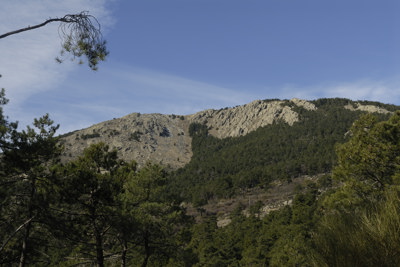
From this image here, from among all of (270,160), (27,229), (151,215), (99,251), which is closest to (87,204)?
(99,251)

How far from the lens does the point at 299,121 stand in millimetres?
198625

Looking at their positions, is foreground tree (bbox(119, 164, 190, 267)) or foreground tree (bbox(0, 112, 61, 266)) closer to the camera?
foreground tree (bbox(0, 112, 61, 266))

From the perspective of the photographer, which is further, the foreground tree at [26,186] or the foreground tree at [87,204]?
the foreground tree at [87,204]

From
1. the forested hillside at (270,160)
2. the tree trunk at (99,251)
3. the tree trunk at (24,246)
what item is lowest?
the tree trunk at (99,251)

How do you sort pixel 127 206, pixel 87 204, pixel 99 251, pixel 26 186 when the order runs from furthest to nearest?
pixel 127 206
pixel 99 251
pixel 87 204
pixel 26 186

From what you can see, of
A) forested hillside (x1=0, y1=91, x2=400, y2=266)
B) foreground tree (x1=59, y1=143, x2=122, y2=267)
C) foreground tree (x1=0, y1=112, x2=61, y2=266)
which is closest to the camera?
forested hillside (x1=0, y1=91, x2=400, y2=266)

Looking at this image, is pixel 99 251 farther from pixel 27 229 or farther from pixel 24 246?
pixel 27 229

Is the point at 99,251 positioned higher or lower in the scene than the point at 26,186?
lower

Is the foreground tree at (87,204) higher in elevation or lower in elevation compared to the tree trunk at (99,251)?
higher

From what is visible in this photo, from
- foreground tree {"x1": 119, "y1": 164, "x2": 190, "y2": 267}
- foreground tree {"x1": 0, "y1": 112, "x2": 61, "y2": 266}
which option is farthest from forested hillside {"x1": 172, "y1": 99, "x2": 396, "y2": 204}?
foreground tree {"x1": 0, "y1": 112, "x2": 61, "y2": 266}

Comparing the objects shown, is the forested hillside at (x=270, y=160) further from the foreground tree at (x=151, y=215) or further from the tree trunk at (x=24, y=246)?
the tree trunk at (x=24, y=246)

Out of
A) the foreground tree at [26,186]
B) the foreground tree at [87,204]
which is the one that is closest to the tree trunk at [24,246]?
the foreground tree at [26,186]

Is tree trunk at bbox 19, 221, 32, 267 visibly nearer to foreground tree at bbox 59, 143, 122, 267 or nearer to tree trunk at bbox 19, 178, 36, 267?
tree trunk at bbox 19, 178, 36, 267

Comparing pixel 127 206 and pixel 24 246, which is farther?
pixel 127 206
